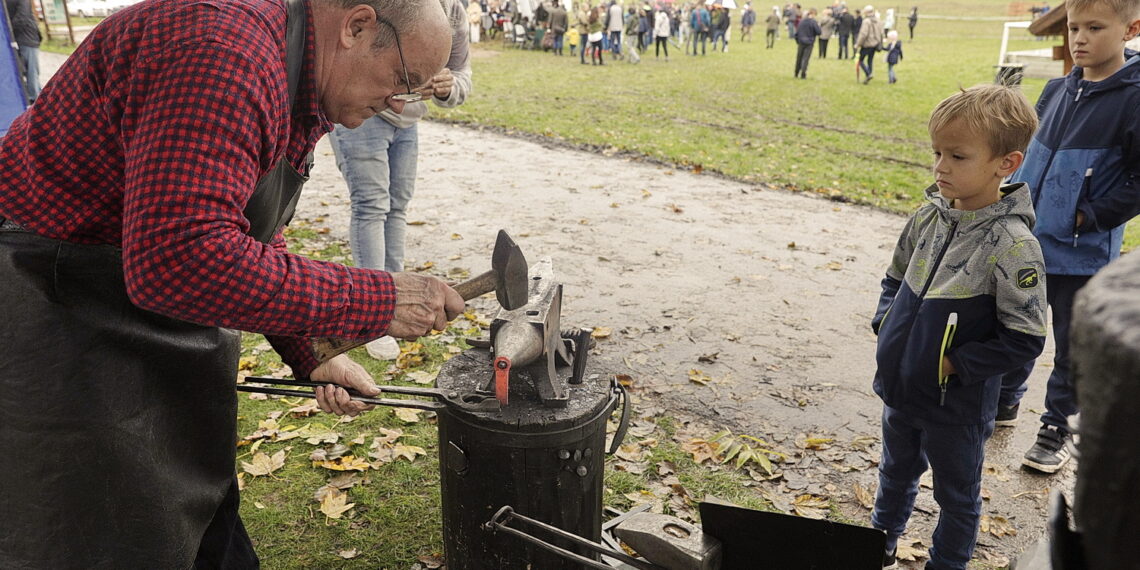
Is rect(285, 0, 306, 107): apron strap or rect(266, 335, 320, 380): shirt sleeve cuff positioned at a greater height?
rect(285, 0, 306, 107): apron strap

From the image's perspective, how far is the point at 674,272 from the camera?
21.3ft

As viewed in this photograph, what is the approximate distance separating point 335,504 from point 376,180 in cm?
183

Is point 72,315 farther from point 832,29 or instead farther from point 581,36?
point 832,29

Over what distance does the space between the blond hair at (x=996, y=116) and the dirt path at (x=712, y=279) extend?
1.79 m

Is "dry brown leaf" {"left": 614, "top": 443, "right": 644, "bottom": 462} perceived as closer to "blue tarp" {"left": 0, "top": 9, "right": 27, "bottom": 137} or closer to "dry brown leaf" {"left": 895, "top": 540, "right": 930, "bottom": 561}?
"dry brown leaf" {"left": 895, "top": 540, "right": 930, "bottom": 561}

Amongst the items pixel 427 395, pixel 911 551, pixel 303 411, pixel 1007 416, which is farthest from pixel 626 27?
pixel 427 395

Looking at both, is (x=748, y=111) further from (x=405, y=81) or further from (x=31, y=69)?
(x=405, y=81)

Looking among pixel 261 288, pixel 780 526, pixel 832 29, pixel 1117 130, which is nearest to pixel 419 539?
pixel 780 526

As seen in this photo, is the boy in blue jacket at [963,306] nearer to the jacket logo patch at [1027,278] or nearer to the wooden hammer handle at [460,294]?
the jacket logo patch at [1027,278]

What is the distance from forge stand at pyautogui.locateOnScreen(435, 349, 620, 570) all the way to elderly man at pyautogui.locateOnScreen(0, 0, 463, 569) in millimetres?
594

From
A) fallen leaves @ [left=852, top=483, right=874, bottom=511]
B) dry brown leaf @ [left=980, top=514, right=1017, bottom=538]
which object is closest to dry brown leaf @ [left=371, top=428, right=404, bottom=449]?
fallen leaves @ [left=852, top=483, right=874, bottom=511]

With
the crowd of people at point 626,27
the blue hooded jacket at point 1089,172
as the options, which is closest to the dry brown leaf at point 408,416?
the blue hooded jacket at point 1089,172

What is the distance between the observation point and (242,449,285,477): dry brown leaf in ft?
12.6

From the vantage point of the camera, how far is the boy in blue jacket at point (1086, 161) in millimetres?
3520
